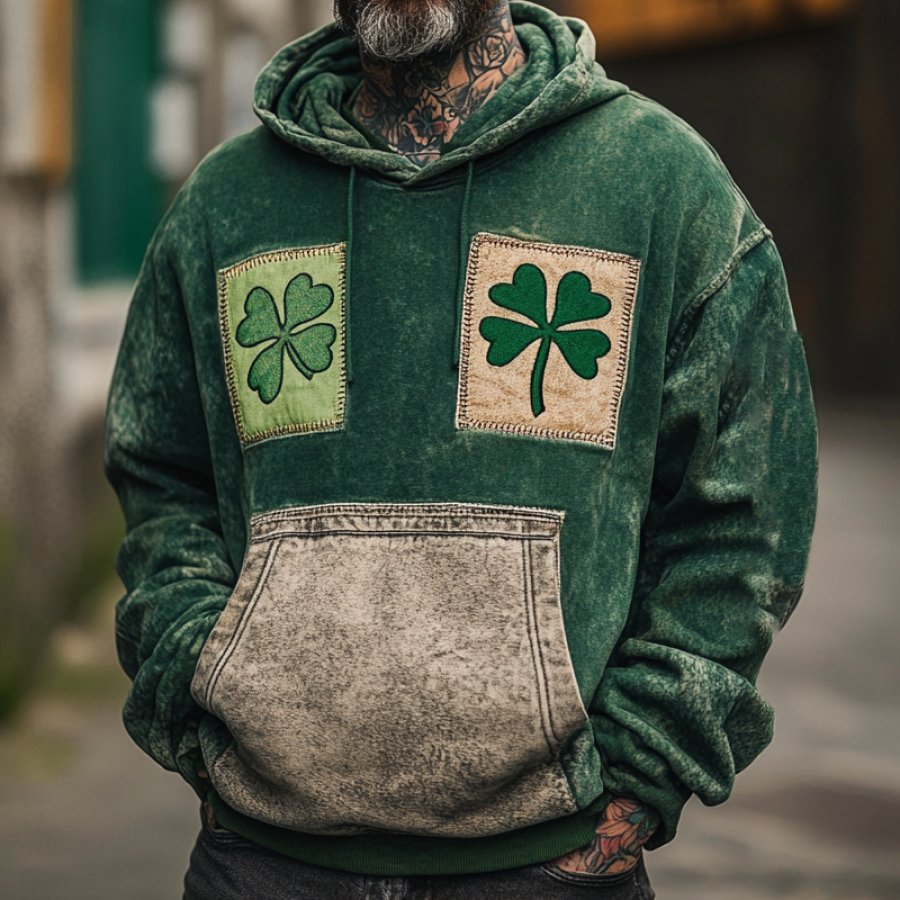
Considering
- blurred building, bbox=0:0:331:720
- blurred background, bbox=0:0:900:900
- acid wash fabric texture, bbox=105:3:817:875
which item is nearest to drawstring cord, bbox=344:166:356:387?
acid wash fabric texture, bbox=105:3:817:875

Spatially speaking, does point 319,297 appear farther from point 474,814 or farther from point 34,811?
point 34,811

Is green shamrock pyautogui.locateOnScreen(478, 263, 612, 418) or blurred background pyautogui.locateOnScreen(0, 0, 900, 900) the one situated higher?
green shamrock pyautogui.locateOnScreen(478, 263, 612, 418)

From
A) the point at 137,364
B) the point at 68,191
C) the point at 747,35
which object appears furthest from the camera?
the point at 747,35

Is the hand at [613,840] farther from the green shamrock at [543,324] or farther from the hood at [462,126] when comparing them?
the hood at [462,126]

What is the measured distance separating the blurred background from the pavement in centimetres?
1

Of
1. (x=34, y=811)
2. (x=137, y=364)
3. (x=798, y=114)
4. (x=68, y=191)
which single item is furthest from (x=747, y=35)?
(x=137, y=364)

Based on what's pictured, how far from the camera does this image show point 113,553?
283 inches

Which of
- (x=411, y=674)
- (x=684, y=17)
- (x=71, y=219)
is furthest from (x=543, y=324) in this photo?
(x=684, y=17)

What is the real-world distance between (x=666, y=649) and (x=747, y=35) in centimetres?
1344

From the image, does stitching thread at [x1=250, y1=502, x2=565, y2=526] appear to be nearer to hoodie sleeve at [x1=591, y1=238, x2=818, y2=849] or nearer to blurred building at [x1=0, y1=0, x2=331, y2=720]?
hoodie sleeve at [x1=591, y1=238, x2=818, y2=849]

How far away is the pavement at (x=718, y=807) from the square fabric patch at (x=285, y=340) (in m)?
2.76

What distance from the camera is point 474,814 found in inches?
81.7

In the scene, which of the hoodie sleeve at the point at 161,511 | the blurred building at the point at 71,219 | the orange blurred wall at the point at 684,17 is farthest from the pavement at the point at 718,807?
the orange blurred wall at the point at 684,17

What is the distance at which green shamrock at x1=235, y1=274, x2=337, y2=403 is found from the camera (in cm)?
221
